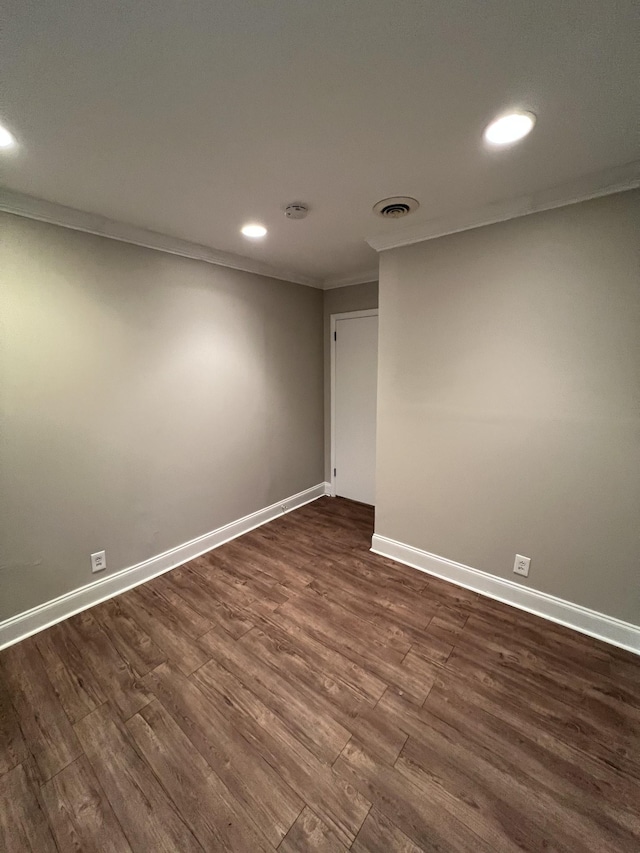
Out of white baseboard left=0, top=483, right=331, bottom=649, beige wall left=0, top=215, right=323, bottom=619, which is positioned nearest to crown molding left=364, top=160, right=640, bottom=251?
beige wall left=0, top=215, right=323, bottom=619

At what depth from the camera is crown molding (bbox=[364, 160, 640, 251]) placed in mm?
1566

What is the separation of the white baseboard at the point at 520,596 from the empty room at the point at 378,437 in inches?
0.6

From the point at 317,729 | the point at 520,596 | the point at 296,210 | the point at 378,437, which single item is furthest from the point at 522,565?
the point at 296,210

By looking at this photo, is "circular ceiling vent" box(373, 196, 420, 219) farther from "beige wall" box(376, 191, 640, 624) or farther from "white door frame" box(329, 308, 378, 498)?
"white door frame" box(329, 308, 378, 498)

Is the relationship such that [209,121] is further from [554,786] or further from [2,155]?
[554,786]

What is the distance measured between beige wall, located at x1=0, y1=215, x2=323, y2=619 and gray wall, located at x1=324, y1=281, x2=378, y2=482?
50 cm

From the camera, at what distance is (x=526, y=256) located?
1.88 meters

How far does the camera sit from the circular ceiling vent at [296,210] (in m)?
1.84

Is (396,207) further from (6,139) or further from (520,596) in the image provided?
(520,596)

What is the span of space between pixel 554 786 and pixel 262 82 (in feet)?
8.49

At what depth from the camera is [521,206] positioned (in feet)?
5.97

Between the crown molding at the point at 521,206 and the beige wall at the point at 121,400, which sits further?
the beige wall at the point at 121,400

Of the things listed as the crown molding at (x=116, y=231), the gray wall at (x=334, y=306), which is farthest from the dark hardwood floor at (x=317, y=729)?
the crown molding at (x=116, y=231)

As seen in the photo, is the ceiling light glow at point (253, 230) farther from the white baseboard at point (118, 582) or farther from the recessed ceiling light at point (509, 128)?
the white baseboard at point (118, 582)
